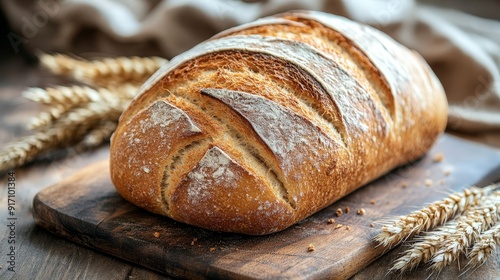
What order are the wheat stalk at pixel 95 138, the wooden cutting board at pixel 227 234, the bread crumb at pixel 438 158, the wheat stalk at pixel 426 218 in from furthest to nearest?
the wheat stalk at pixel 95 138 < the bread crumb at pixel 438 158 < the wheat stalk at pixel 426 218 < the wooden cutting board at pixel 227 234

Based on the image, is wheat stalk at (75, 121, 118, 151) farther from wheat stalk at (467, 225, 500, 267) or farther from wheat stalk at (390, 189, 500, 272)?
wheat stalk at (467, 225, 500, 267)

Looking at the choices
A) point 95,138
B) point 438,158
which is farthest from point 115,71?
point 438,158

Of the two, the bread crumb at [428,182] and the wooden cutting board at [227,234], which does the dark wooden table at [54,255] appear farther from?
the bread crumb at [428,182]

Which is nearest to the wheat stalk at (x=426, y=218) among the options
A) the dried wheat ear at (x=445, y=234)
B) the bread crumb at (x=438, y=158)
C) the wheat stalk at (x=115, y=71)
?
the dried wheat ear at (x=445, y=234)

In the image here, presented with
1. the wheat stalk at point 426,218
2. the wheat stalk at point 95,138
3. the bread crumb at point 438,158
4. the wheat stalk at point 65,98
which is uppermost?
the wheat stalk at point 65,98

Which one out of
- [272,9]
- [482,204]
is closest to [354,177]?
[482,204]

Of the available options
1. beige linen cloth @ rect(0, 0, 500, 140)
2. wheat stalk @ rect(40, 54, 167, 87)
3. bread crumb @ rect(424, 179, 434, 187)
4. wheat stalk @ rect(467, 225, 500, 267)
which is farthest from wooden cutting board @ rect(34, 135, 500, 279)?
beige linen cloth @ rect(0, 0, 500, 140)

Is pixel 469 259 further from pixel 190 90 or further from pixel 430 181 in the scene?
pixel 190 90
